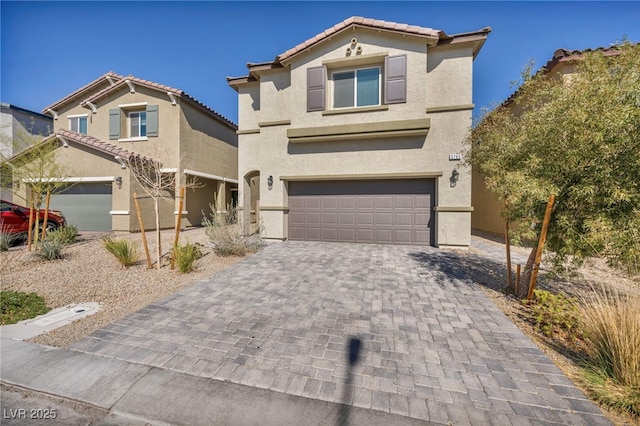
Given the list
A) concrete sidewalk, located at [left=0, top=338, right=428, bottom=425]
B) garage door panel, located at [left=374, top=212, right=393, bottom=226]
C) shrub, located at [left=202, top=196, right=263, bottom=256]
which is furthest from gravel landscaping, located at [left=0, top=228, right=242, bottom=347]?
garage door panel, located at [left=374, top=212, right=393, bottom=226]

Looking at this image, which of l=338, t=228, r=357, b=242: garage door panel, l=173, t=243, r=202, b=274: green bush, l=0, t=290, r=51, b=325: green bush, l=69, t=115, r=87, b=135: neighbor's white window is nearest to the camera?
l=0, t=290, r=51, b=325: green bush

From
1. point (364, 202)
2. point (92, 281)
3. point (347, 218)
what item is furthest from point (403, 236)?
point (92, 281)

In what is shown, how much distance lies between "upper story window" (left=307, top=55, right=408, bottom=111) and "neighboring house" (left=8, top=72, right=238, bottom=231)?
713 centimetres

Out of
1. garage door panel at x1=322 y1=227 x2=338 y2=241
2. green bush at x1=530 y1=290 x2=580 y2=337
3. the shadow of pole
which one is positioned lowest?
the shadow of pole

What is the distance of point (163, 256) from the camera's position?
294 inches

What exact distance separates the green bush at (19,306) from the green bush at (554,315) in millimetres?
7872

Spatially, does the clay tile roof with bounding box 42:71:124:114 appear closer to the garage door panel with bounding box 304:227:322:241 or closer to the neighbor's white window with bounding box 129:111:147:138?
the neighbor's white window with bounding box 129:111:147:138

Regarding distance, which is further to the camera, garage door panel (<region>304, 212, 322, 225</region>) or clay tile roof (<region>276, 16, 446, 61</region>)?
garage door panel (<region>304, 212, 322, 225</region>)

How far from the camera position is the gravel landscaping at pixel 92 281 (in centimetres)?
397

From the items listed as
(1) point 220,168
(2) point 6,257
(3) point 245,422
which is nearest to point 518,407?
(3) point 245,422

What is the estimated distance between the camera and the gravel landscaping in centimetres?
397

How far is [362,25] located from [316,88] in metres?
2.60

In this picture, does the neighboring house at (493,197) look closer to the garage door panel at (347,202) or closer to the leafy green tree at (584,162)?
the garage door panel at (347,202)

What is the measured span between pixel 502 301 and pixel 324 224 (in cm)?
650
